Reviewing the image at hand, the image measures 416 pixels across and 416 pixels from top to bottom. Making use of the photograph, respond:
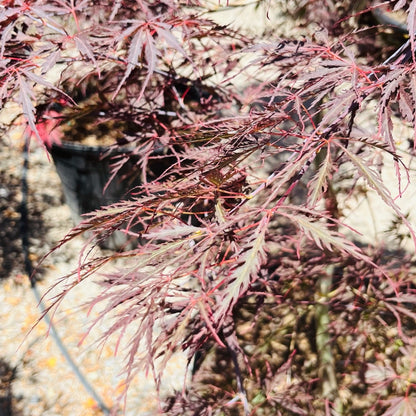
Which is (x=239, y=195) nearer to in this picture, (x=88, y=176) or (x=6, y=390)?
(x=88, y=176)

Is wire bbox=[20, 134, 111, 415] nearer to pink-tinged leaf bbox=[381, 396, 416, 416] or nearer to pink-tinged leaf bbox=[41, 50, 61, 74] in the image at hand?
pink-tinged leaf bbox=[41, 50, 61, 74]

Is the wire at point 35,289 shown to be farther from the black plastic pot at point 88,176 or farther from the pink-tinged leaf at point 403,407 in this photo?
the pink-tinged leaf at point 403,407

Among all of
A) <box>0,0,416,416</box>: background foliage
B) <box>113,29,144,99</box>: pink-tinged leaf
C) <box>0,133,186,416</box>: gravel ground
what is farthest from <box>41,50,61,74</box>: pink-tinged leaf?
<box>0,133,186,416</box>: gravel ground

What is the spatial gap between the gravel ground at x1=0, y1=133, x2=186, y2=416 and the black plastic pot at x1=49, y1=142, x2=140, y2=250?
13 cm

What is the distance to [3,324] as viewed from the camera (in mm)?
2598

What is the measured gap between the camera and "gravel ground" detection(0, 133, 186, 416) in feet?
7.47

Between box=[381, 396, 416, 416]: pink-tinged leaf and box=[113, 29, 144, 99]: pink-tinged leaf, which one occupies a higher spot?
box=[113, 29, 144, 99]: pink-tinged leaf

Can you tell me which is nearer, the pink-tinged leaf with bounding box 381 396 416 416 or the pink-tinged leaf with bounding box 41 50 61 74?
the pink-tinged leaf with bounding box 41 50 61 74

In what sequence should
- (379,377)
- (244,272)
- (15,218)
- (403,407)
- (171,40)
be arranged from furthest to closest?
1. (15,218)
2. (379,377)
3. (403,407)
4. (171,40)
5. (244,272)

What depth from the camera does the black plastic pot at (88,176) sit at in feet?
8.02

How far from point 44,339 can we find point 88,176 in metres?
0.92

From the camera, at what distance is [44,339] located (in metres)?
2.19

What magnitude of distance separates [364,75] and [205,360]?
1675 millimetres

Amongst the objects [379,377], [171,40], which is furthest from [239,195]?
[379,377]
